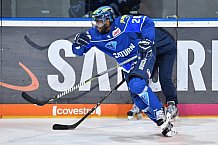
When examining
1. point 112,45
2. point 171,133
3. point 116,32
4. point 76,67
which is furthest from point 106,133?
point 76,67

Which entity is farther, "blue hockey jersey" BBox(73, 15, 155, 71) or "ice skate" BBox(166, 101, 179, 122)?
"ice skate" BBox(166, 101, 179, 122)


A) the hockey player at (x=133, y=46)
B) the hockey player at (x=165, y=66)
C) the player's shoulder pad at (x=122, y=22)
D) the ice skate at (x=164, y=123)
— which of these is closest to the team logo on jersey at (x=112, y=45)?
the hockey player at (x=133, y=46)

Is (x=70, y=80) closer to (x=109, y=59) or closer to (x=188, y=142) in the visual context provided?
(x=109, y=59)

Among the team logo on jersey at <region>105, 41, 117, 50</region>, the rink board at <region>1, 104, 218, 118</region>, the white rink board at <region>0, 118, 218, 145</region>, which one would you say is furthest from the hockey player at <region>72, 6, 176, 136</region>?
the rink board at <region>1, 104, 218, 118</region>

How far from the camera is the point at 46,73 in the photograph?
6.58 metres

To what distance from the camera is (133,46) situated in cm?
549

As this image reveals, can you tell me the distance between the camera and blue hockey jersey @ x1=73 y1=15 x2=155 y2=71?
543 cm

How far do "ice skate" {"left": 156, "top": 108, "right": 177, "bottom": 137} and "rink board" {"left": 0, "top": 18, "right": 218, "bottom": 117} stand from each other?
53.6 inches

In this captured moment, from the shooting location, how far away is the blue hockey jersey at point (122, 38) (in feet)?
17.8

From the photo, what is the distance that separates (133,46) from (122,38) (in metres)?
0.13

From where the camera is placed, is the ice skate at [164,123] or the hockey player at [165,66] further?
the hockey player at [165,66]

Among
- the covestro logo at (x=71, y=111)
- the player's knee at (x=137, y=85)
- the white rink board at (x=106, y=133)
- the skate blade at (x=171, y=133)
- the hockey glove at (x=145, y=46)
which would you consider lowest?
the white rink board at (x=106, y=133)

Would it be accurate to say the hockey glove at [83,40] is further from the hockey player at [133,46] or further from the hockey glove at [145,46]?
the hockey glove at [145,46]

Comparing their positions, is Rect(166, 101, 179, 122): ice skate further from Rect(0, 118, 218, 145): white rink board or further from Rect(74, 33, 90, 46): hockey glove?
Rect(74, 33, 90, 46): hockey glove
